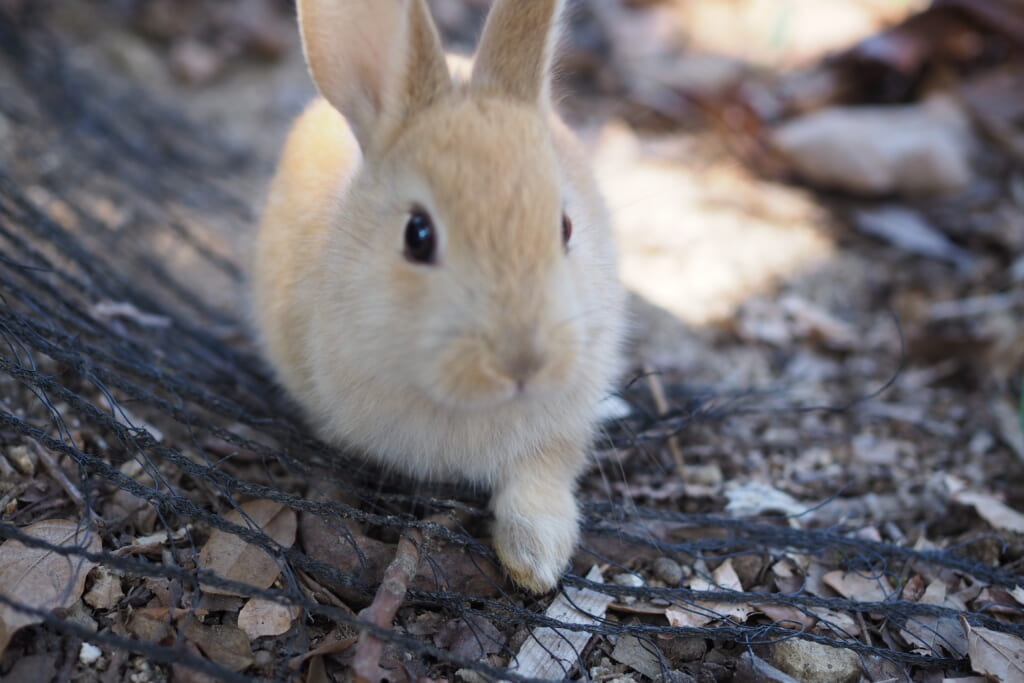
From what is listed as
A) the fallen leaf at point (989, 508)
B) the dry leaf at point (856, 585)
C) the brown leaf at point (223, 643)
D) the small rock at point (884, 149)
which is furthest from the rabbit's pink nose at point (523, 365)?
the small rock at point (884, 149)

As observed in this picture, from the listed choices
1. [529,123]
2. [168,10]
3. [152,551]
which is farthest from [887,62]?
[152,551]

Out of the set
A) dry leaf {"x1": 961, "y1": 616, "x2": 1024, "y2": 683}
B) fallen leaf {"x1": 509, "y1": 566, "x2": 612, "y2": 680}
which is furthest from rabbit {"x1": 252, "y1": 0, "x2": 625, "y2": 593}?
dry leaf {"x1": 961, "y1": 616, "x2": 1024, "y2": 683}

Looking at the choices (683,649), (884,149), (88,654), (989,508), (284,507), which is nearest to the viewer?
(88,654)

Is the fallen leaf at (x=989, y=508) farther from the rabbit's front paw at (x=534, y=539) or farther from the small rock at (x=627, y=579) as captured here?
the rabbit's front paw at (x=534, y=539)

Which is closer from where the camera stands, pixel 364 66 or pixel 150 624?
pixel 150 624

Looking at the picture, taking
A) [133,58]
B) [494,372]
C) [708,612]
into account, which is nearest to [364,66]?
[494,372]

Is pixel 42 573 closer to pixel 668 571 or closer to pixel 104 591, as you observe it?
pixel 104 591
